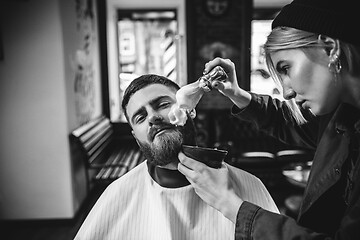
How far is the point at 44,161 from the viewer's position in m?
3.69

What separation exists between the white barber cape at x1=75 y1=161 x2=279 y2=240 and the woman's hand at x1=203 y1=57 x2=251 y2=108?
12.5 inches

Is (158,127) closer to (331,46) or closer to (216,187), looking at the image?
(216,187)

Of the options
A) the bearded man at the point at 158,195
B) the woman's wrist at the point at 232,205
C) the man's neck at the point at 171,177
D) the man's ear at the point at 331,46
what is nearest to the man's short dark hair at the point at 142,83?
the bearded man at the point at 158,195

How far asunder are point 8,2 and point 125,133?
2650 millimetres

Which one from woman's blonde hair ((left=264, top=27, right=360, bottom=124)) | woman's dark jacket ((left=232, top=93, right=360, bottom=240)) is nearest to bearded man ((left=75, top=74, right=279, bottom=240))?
woman's dark jacket ((left=232, top=93, right=360, bottom=240))

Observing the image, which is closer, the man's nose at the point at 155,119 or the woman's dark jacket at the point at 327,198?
the woman's dark jacket at the point at 327,198

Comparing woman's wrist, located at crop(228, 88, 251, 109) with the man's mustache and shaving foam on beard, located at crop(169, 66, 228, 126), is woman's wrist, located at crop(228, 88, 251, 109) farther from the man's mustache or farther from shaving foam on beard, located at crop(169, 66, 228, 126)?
the man's mustache

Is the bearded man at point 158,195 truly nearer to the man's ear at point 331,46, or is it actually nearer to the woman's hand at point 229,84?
the woman's hand at point 229,84

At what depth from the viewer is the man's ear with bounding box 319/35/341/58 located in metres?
0.82

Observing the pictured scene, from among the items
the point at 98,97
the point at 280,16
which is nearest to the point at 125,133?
the point at 98,97

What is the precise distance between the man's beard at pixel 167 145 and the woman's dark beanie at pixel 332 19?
0.63m

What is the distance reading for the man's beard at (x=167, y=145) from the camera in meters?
1.31

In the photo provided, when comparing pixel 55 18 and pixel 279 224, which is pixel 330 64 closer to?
pixel 279 224

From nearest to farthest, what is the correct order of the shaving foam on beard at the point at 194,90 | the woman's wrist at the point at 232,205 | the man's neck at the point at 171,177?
the woman's wrist at the point at 232,205 < the shaving foam on beard at the point at 194,90 < the man's neck at the point at 171,177
